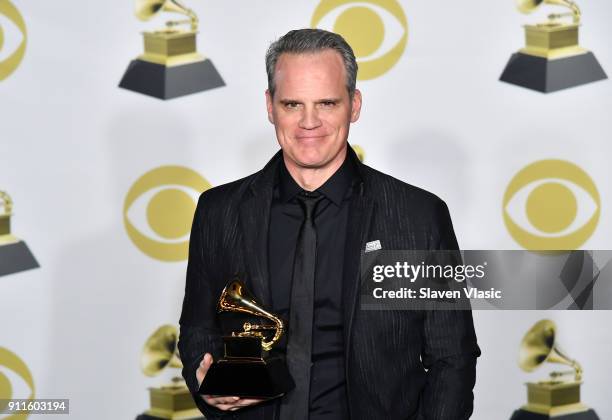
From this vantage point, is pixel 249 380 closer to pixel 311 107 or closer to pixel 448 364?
pixel 448 364

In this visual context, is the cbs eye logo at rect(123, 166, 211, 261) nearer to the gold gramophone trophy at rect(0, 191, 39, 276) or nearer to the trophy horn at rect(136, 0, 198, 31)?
the gold gramophone trophy at rect(0, 191, 39, 276)

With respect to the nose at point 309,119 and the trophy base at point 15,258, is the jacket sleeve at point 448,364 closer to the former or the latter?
the nose at point 309,119

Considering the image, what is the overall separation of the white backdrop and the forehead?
4.02 ft

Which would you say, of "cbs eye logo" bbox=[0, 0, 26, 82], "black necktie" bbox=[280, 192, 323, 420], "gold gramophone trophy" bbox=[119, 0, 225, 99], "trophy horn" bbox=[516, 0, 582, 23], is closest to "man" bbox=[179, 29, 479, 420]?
"black necktie" bbox=[280, 192, 323, 420]

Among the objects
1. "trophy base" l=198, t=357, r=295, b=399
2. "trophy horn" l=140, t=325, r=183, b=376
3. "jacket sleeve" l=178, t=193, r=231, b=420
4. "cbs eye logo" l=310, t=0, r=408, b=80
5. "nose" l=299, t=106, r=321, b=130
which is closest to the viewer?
"trophy base" l=198, t=357, r=295, b=399

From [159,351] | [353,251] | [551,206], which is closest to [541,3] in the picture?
[551,206]

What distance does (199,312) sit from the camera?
2.39 meters

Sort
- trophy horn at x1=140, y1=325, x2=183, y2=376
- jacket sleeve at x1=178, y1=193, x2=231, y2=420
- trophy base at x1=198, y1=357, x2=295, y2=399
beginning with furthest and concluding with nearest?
trophy horn at x1=140, y1=325, x2=183, y2=376 < jacket sleeve at x1=178, y1=193, x2=231, y2=420 < trophy base at x1=198, y1=357, x2=295, y2=399

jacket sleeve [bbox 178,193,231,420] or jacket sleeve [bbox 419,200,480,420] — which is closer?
jacket sleeve [bbox 419,200,480,420]

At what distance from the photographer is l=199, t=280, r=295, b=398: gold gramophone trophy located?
84.3 inches

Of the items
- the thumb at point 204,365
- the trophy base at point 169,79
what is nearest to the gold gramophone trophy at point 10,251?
the trophy base at point 169,79

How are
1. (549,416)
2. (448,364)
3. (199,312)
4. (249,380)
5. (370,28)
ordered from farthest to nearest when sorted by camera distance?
1. (549,416)
2. (370,28)
3. (199,312)
4. (448,364)
5. (249,380)

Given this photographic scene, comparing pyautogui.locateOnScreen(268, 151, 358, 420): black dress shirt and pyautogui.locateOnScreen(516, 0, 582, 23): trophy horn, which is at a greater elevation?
pyautogui.locateOnScreen(516, 0, 582, 23): trophy horn

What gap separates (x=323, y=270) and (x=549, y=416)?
1.73 m
